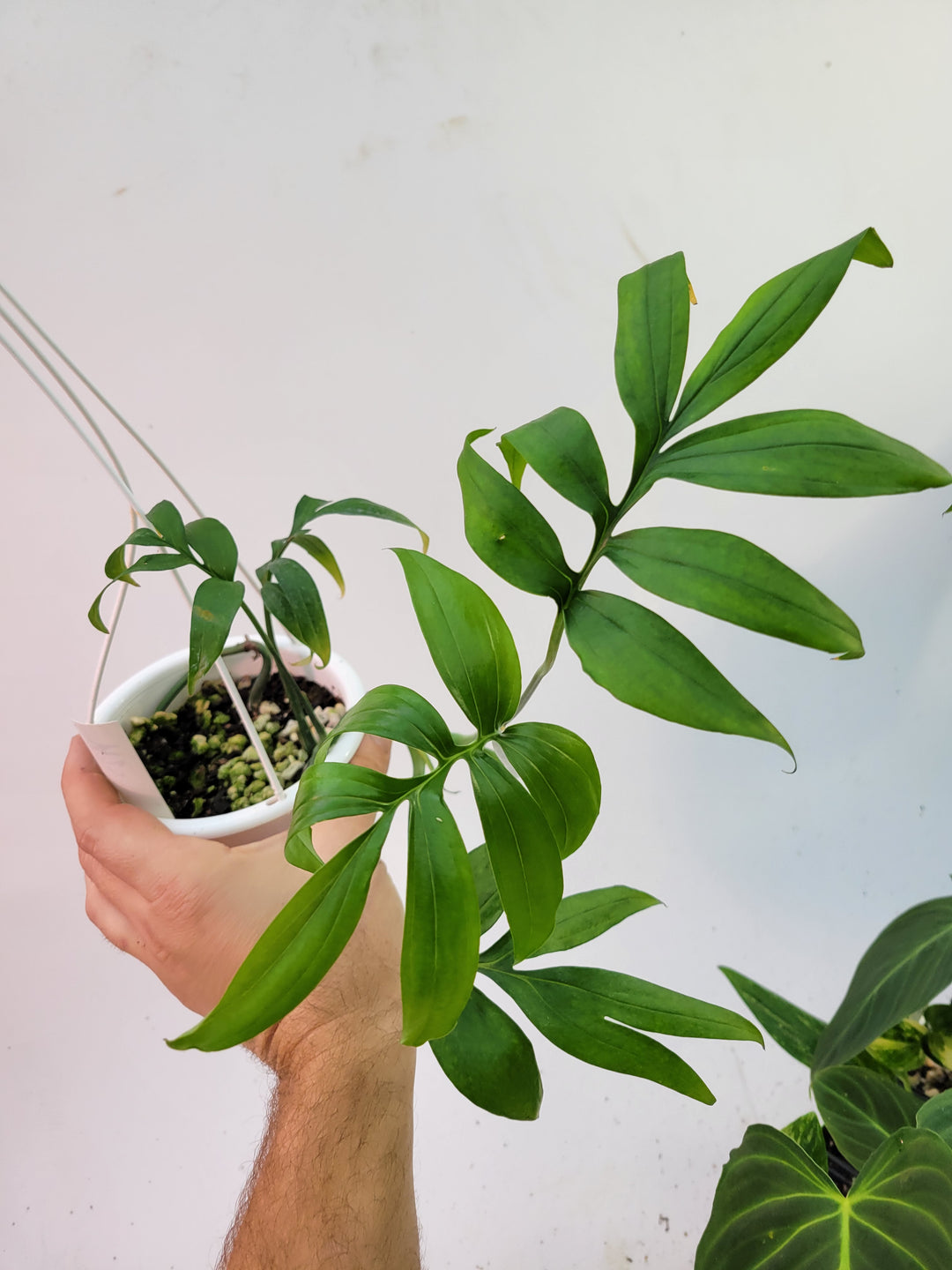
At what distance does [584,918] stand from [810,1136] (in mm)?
280

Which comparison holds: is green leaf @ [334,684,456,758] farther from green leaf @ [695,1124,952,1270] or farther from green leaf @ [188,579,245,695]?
green leaf @ [695,1124,952,1270]

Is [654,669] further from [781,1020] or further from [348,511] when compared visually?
[781,1020]

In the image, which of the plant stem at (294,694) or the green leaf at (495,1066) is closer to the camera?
the green leaf at (495,1066)

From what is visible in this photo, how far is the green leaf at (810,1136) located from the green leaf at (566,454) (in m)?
0.53

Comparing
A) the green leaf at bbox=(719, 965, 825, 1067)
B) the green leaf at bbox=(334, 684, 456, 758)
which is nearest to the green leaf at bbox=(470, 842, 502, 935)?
the green leaf at bbox=(334, 684, 456, 758)

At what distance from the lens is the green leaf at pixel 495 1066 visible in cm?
53

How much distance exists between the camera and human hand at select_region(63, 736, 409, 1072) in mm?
686

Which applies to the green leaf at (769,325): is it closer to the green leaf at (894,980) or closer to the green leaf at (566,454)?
the green leaf at (566,454)

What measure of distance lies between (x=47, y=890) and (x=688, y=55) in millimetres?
1372

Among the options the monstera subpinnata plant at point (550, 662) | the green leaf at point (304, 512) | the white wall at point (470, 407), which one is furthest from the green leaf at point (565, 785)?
the white wall at point (470, 407)

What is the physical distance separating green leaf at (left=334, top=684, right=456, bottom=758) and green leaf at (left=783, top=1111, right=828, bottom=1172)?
46 centimetres

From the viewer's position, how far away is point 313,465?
3.85ft

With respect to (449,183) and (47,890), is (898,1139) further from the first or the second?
(449,183)

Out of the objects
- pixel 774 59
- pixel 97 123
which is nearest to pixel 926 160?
pixel 774 59
